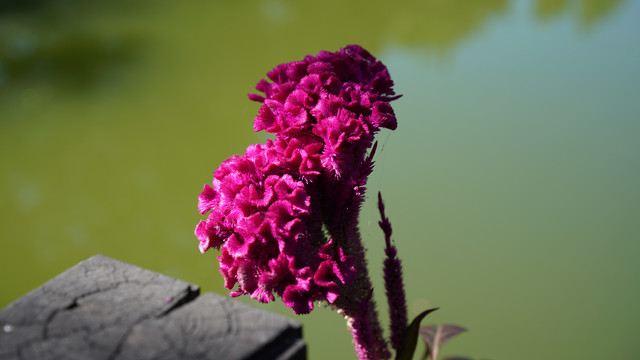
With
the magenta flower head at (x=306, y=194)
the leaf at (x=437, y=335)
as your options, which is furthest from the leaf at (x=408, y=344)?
the leaf at (x=437, y=335)

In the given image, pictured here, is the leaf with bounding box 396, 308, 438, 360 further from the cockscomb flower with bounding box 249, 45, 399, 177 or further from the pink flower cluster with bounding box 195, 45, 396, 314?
the cockscomb flower with bounding box 249, 45, 399, 177

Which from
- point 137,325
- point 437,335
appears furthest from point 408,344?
point 137,325

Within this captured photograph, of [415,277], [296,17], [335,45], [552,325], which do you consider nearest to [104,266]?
[415,277]

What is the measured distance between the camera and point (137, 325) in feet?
2.03

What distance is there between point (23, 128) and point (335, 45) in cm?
135

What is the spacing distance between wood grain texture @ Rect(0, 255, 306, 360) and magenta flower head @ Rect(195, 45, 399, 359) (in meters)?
0.08

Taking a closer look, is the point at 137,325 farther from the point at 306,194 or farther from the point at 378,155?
the point at 378,155

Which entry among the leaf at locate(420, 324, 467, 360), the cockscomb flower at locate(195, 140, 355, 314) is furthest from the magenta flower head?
the leaf at locate(420, 324, 467, 360)

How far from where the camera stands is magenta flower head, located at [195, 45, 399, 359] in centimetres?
69

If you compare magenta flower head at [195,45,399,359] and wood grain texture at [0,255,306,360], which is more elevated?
magenta flower head at [195,45,399,359]

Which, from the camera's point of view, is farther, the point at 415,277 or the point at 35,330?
the point at 415,277

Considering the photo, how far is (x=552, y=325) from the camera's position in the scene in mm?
1330

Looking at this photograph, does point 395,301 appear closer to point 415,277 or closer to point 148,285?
point 148,285

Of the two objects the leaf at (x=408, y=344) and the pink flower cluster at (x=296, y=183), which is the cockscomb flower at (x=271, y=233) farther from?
the leaf at (x=408, y=344)
